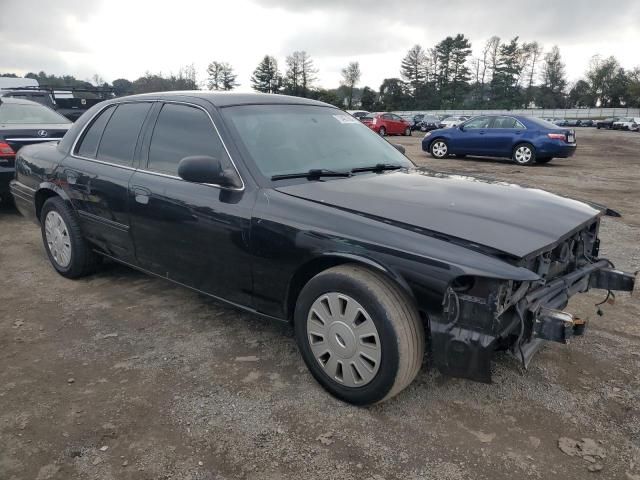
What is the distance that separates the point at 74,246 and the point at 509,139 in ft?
41.5

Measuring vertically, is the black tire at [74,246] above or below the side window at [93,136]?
below

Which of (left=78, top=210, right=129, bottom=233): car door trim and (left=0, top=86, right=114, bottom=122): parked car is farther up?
(left=0, top=86, right=114, bottom=122): parked car

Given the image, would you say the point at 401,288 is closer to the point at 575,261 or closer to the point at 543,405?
the point at 543,405

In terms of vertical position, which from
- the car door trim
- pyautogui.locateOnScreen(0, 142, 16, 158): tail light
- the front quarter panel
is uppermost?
pyautogui.locateOnScreen(0, 142, 16, 158): tail light

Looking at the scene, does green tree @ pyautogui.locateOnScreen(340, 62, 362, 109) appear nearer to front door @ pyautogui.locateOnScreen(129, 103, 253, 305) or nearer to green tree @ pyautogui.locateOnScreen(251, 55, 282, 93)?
green tree @ pyautogui.locateOnScreen(251, 55, 282, 93)

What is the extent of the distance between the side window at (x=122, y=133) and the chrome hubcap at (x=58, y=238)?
0.83m

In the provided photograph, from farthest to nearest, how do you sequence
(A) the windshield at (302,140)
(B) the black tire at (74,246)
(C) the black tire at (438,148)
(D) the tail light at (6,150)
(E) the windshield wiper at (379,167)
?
(C) the black tire at (438,148) → (D) the tail light at (6,150) → (B) the black tire at (74,246) → (E) the windshield wiper at (379,167) → (A) the windshield at (302,140)

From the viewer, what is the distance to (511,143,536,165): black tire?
13539 millimetres

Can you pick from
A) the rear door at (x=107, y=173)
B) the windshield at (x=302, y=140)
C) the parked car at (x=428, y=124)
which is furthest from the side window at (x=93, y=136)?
the parked car at (x=428, y=124)

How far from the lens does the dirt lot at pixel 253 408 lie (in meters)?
2.17

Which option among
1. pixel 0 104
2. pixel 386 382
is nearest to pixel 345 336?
pixel 386 382

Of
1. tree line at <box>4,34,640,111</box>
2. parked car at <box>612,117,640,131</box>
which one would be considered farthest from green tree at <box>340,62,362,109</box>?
parked car at <box>612,117,640,131</box>

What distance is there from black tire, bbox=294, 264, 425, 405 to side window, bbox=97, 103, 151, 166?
2.05m

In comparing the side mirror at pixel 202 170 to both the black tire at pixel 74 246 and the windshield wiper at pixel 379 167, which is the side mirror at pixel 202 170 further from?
the black tire at pixel 74 246
